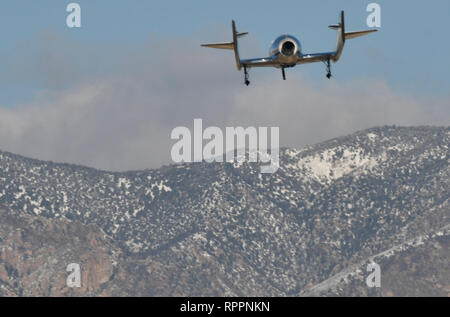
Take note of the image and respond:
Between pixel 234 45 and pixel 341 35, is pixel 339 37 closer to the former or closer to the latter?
pixel 341 35

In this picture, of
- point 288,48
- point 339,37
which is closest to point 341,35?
Answer: point 339,37

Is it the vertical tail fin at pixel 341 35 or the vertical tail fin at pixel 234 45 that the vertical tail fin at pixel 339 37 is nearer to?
the vertical tail fin at pixel 341 35

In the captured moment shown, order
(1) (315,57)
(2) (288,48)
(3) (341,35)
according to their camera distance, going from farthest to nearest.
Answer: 1. (1) (315,57)
2. (2) (288,48)
3. (3) (341,35)

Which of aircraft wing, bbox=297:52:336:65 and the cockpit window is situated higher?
the cockpit window

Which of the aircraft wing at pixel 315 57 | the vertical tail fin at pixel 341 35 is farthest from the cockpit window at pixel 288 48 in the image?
the vertical tail fin at pixel 341 35

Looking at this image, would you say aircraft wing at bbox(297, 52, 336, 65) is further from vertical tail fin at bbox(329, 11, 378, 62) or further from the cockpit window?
the cockpit window

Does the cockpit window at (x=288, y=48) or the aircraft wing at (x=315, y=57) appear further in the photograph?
the cockpit window at (x=288, y=48)

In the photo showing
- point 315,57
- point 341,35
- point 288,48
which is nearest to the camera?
point 341,35

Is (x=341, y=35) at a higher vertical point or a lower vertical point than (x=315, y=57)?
higher

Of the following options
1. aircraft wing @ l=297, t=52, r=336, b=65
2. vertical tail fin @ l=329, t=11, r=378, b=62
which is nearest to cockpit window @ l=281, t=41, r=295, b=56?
aircraft wing @ l=297, t=52, r=336, b=65
